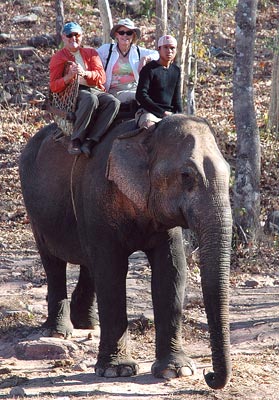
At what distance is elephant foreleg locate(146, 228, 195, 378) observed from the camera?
8266 millimetres

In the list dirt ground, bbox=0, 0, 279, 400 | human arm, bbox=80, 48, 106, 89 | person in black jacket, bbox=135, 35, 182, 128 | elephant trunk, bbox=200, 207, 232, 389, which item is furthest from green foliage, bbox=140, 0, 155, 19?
elephant trunk, bbox=200, 207, 232, 389

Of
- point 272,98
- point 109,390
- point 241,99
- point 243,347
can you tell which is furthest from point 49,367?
point 272,98

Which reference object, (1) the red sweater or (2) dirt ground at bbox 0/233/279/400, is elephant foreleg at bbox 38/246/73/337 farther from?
(1) the red sweater

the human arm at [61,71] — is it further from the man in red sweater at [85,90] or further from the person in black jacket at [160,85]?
the person in black jacket at [160,85]

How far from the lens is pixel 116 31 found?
921cm

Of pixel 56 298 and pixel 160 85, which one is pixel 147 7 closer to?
pixel 56 298

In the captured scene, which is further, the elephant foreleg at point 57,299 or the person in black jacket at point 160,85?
the elephant foreleg at point 57,299

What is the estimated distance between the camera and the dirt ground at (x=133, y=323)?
7875 mm

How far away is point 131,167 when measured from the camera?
789cm

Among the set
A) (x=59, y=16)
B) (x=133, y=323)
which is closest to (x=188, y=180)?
(x=133, y=323)

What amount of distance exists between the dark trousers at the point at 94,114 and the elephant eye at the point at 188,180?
4.43 ft

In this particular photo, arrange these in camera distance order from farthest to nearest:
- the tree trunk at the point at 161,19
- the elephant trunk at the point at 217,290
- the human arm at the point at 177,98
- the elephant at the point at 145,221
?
the tree trunk at the point at 161,19 → the human arm at the point at 177,98 → the elephant at the point at 145,221 → the elephant trunk at the point at 217,290

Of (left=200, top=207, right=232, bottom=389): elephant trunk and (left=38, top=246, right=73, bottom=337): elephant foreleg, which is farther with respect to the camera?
(left=38, top=246, right=73, bottom=337): elephant foreleg

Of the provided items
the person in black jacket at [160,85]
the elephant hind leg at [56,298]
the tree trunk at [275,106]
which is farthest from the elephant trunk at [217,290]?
the tree trunk at [275,106]
